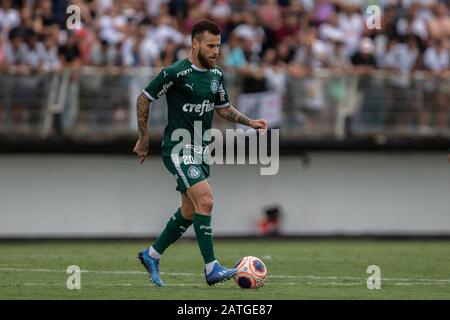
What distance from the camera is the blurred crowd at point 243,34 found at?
22.4 meters

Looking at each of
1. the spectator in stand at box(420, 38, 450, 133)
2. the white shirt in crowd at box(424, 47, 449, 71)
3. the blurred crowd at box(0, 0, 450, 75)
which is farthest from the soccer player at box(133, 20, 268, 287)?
the white shirt in crowd at box(424, 47, 449, 71)

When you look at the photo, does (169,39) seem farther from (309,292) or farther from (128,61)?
(309,292)

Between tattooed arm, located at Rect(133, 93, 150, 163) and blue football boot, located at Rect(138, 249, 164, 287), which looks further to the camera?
blue football boot, located at Rect(138, 249, 164, 287)

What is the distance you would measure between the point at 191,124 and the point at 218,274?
5.34ft

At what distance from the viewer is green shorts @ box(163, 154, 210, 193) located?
12.4 m

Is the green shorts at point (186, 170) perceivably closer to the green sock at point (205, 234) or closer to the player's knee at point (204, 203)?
the player's knee at point (204, 203)

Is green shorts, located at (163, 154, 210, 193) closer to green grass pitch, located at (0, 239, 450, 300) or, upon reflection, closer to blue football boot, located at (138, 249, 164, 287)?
blue football boot, located at (138, 249, 164, 287)

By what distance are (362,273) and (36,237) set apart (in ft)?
31.9

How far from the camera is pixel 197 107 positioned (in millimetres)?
12695

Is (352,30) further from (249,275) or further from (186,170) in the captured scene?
(249,275)

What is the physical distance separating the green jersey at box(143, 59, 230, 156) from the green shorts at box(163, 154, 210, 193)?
14cm

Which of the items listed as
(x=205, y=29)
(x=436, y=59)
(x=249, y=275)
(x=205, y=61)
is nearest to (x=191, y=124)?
(x=205, y=61)

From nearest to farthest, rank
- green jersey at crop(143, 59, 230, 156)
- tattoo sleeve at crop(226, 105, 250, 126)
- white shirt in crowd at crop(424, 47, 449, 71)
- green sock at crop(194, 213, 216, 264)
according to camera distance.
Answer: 1. green sock at crop(194, 213, 216, 264)
2. green jersey at crop(143, 59, 230, 156)
3. tattoo sleeve at crop(226, 105, 250, 126)
4. white shirt in crowd at crop(424, 47, 449, 71)
